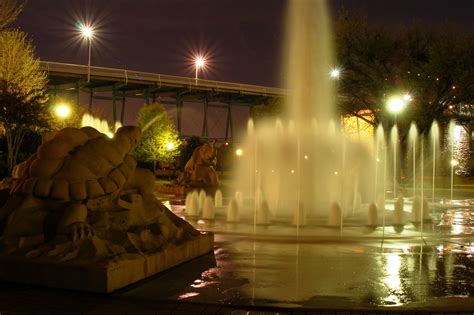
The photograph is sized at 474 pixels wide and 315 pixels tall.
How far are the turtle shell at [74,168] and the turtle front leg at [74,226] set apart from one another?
1.00ft

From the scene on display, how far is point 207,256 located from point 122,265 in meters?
2.89

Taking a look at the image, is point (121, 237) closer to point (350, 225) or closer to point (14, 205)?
point (14, 205)

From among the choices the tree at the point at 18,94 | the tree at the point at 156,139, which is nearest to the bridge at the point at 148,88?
the tree at the point at 156,139

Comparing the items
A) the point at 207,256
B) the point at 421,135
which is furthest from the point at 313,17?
the point at 421,135

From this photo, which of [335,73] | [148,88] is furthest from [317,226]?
[148,88]

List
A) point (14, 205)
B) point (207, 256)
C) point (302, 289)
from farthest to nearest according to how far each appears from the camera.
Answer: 1. point (207, 256)
2. point (14, 205)
3. point (302, 289)

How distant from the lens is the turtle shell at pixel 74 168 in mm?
8156

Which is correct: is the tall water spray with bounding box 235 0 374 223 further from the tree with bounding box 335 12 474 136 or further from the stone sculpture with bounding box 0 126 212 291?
the tree with bounding box 335 12 474 136

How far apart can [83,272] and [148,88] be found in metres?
68.5

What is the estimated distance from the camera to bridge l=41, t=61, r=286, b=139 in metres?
63.7

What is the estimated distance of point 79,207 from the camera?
8.00 metres

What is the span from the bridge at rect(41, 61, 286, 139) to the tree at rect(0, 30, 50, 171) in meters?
24.4

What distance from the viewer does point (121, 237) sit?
8250 mm

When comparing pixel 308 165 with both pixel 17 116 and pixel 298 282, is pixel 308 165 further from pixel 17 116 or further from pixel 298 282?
pixel 17 116
